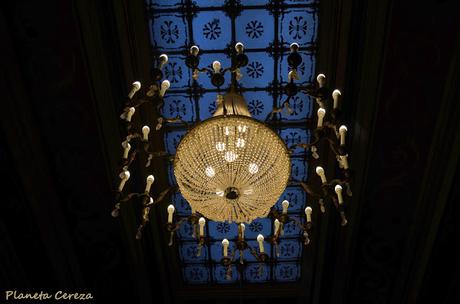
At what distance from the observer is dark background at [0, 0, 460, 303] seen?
164 inches

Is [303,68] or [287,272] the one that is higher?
[303,68]

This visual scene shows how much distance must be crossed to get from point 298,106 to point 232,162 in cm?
201

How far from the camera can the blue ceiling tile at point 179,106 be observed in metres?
5.04

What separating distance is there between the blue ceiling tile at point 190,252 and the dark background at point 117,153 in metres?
0.29

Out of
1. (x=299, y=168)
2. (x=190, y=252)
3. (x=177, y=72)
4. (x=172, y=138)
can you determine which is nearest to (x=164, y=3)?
(x=177, y=72)

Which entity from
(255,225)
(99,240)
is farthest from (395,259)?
(99,240)

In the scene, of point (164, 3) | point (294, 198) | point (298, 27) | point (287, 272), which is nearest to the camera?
point (164, 3)

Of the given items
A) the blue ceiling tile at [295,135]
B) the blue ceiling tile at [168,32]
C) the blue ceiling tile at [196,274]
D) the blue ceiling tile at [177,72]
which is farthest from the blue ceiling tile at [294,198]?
the blue ceiling tile at [168,32]

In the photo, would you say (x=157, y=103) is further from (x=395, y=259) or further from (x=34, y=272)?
(x=395, y=259)

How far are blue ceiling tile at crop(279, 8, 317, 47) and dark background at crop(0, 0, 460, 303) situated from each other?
161 mm

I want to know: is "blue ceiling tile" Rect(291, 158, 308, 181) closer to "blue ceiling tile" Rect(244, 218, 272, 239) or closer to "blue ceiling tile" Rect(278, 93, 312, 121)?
"blue ceiling tile" Rect(278, 93, 312, 121)

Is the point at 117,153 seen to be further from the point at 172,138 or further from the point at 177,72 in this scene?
the point at 177,72

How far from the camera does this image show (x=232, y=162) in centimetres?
329

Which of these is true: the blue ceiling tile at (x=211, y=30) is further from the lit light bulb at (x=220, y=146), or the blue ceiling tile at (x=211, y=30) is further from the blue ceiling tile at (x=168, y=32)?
the lit light bulb at (x=220, y=146)
